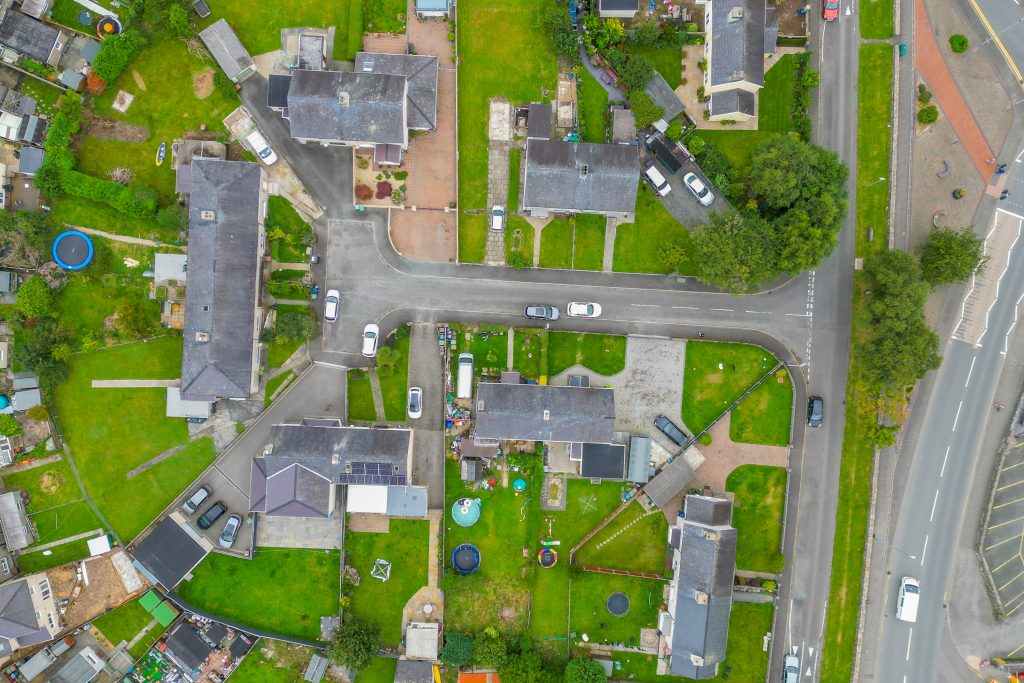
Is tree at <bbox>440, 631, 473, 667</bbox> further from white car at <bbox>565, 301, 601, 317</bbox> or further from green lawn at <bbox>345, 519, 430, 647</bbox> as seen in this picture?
white car at <bbox>565, 301, 601, 317</bbox>

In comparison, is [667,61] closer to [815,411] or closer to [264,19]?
[815,411]

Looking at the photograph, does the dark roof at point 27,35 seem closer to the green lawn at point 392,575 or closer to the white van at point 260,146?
the white van at point 260,146

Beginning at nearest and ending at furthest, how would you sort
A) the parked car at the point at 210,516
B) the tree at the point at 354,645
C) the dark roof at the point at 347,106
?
the dark roof at the point at 347,106 → the tree at the point at 354,645 → the parked car at the point at 210,516

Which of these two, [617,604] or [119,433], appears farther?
[617,604]

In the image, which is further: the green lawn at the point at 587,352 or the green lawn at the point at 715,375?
the green lawn at the point at 587,352

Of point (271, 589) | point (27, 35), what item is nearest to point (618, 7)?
point (27, 35)

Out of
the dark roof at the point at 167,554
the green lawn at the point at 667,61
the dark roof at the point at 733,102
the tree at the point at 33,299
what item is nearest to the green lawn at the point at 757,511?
the dark roof at the point at 733,102

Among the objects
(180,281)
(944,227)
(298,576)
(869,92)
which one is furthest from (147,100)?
(944,227)
